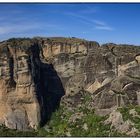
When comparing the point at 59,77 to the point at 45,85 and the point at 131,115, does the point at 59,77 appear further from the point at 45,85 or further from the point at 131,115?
the point at 131,115

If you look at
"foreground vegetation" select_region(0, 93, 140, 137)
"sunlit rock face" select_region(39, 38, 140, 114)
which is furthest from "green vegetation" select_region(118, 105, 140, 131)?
"sunlit rock face" select_region(39, 38, 140, 114)

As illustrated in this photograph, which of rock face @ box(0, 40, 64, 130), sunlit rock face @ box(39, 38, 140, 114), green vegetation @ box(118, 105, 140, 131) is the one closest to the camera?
green vegetation @ box(118, 105, 140, 131)

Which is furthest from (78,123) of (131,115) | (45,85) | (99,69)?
(45,85)

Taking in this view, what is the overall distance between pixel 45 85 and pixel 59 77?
135 cm

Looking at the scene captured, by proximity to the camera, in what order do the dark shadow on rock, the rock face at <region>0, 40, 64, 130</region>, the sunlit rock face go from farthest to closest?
the dark shadow on rock → the rock face at <region>0, 40, 64, 130</region> → the sunlit rock face

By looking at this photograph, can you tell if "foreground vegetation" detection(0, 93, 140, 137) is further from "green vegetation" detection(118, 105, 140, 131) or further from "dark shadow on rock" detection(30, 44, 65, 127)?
"dark shadow on rock" detection(30, 44, 65, 127)

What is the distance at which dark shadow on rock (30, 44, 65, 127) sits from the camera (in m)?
45.4

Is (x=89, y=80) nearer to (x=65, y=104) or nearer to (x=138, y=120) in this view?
(x=65, y=104)

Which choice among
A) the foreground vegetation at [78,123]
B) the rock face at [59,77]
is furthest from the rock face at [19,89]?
the foreground vegetation at [78,123]

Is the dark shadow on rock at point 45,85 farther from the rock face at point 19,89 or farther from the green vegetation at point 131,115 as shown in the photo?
the green vegetation at point 131,115

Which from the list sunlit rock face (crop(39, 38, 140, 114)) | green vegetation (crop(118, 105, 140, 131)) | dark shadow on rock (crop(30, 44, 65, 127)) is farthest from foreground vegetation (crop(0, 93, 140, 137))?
sunlit rock face (crop(39, 38, 140, 114))

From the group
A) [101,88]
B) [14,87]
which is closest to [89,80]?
[101,88]

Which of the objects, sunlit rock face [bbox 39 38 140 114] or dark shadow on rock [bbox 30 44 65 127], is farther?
dark shadow on rock [bbox 30 44 65 127]

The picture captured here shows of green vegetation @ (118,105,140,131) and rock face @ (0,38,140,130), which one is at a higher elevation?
rock face @ (0,38,140,130)
